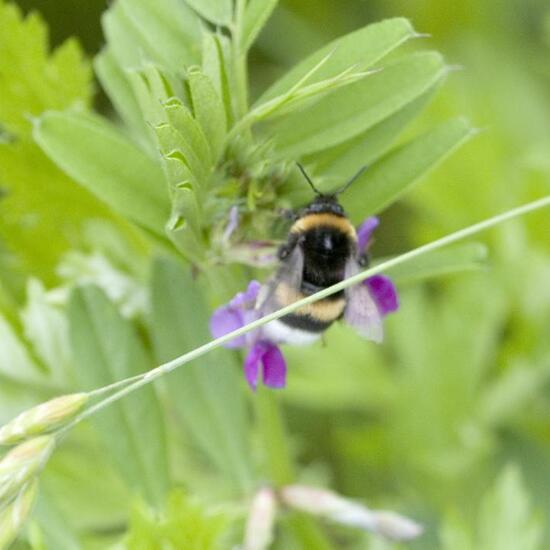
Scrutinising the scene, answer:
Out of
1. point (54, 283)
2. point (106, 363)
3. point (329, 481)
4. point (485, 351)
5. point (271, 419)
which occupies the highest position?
point (54, 283)

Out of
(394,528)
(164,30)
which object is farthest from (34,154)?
(394,528)

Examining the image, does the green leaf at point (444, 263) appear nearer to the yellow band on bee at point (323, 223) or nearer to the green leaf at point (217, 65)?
the yellow band on bee at point (323, 223)

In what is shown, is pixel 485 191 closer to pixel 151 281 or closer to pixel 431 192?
pixel 431 192

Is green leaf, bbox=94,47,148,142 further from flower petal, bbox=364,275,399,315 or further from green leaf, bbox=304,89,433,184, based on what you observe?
flower petal, bbox=364,275,399,315

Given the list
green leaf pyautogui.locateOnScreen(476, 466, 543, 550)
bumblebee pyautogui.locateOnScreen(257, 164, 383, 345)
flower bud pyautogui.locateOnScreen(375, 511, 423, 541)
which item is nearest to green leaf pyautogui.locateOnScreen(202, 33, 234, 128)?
bumblebee pyautogui.locateOnScreen(257, 164, 383, 345)

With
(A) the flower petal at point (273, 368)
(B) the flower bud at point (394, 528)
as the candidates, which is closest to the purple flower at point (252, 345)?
(A) the flower petal at point (273, 368)

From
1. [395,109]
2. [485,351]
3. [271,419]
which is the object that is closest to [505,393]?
[485,351]
